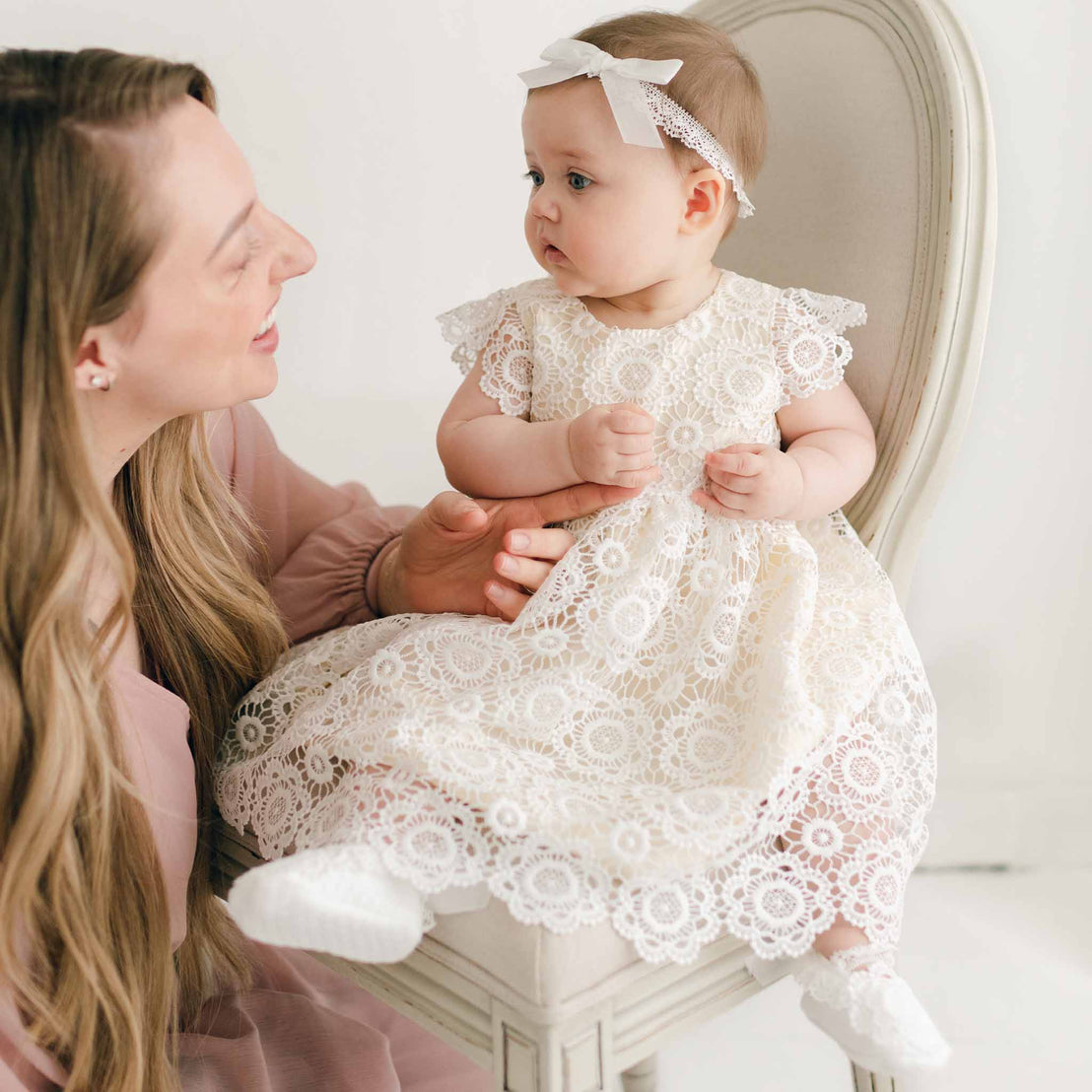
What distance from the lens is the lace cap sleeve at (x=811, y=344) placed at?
1106 millimetres

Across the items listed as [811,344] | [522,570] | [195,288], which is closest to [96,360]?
[195,288]

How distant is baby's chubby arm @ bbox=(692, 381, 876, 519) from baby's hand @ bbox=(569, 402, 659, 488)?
0.06m

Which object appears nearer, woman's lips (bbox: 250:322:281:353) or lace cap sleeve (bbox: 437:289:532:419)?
woman's lips (bbox: 250:322:281:353)

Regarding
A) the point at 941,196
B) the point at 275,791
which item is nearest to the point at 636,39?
the point at 941,196

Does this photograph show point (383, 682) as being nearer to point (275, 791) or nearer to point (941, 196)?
point (275, 791)

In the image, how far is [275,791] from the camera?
981mm

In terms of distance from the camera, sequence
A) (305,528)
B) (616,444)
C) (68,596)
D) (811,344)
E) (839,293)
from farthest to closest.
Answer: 1. (305,528)
2. (839,293)
3. (811,344)
4. (616,444)
5. (68,596)

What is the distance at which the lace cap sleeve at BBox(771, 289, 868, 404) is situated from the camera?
1.11m

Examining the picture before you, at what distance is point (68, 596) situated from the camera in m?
0.90

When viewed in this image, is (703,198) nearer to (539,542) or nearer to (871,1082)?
(539,542)

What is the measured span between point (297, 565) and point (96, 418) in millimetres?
400

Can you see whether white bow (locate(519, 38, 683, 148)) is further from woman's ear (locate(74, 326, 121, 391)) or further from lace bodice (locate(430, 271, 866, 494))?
woman's ear (locate(74, 326, 121, 391))

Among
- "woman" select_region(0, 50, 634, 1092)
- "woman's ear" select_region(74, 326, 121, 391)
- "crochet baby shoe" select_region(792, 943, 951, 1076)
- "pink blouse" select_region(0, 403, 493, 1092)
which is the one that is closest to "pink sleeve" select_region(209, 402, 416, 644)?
"pink blouse" select_region(0, 403, 493, 1092)

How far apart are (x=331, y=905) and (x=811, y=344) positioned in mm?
659
